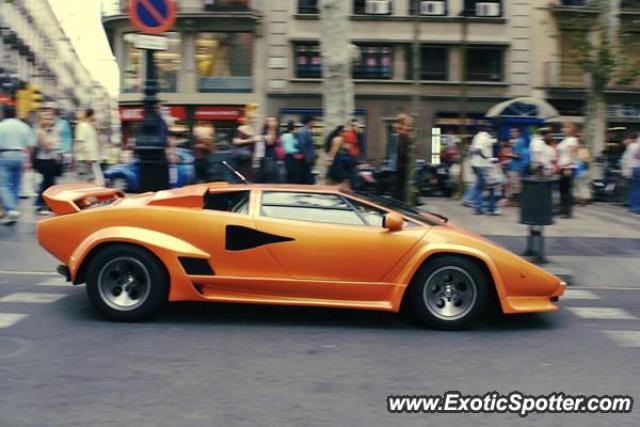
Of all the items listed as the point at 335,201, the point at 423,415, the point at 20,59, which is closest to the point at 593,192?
the point at 335,201

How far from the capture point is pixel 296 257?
6.68 m

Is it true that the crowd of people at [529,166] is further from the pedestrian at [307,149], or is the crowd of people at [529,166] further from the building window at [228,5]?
the building window at [228,5]

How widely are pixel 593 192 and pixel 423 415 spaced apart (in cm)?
1573

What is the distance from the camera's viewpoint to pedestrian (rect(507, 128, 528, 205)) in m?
16.2

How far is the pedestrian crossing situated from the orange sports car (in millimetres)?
623

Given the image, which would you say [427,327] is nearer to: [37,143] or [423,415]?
[423,415]

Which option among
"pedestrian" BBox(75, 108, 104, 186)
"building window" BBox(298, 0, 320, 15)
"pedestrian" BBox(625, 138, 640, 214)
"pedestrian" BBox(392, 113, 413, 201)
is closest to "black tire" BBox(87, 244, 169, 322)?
"pedestrian" BBox(392, 113, 413, 201)

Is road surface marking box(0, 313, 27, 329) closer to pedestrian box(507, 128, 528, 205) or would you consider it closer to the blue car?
the blue car

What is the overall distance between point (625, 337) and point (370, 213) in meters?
2.31

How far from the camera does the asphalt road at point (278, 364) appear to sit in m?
4.62

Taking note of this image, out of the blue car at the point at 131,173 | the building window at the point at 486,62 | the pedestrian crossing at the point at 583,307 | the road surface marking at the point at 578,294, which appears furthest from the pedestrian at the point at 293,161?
the building window at the point at 486,62

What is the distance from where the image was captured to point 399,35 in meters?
32.2

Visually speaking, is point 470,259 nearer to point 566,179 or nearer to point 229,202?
point 229,202

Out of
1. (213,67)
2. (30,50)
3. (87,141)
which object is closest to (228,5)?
(213,67)
